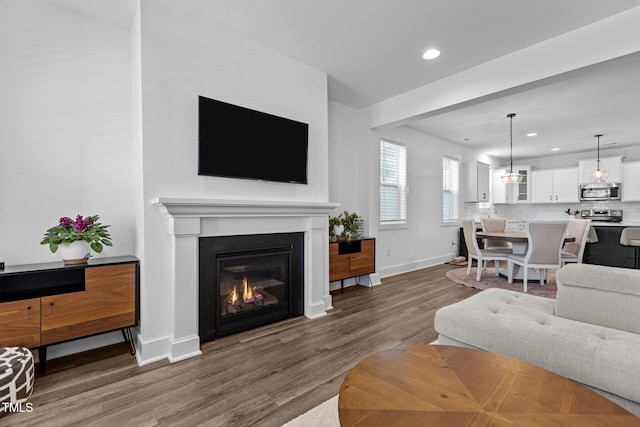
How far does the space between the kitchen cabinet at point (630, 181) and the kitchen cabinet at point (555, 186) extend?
84 centimetres

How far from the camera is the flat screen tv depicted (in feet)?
8.50

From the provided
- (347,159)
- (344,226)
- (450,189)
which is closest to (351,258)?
(344,226)

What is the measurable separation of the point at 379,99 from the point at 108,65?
3.22m

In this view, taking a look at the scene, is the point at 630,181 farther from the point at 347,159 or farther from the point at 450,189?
the point at 347,159

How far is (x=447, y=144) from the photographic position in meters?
6.65

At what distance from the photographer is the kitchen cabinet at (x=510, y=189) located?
26.7 feet

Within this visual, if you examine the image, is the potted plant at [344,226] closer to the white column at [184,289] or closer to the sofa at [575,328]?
the white column at [184,289]

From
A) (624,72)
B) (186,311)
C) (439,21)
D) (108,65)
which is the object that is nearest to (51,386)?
(186,311)

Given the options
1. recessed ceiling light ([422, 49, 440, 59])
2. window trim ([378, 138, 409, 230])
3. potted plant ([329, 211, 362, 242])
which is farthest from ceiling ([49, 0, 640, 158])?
potted plant ([329, 211, 362, 242])

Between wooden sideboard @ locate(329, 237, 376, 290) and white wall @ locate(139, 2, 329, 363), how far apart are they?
1380 mm

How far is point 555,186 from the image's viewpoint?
7715 millimetres

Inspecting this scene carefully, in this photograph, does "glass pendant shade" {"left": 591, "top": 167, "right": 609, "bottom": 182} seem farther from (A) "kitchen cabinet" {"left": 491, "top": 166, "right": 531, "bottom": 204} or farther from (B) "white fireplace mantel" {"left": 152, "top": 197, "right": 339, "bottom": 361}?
(B) "white fireplace mantel" {"left": 152, "top": 197, "right": 339, "bottom": 361}

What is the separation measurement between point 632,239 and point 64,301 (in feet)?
25.5

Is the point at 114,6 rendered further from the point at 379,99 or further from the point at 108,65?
the point at 379,99
